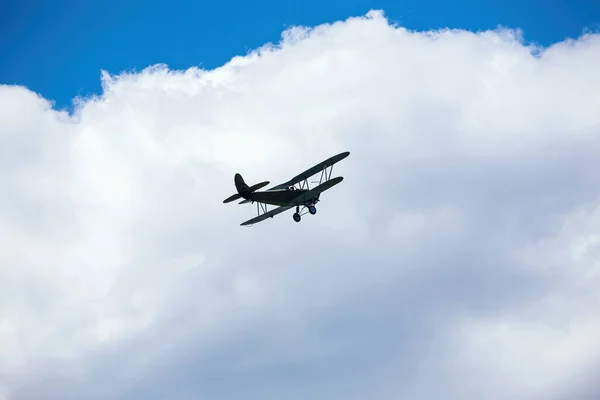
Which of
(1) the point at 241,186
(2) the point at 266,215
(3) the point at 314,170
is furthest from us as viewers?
(2) the point at 266,215

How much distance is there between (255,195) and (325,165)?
287 inches

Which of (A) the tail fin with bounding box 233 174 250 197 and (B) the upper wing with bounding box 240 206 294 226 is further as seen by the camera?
(B) the upper wing with bounding box 240 206 294 226

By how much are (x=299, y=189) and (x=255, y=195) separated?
4.26 m

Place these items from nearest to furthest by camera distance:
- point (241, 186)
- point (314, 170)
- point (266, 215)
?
point (241, 186)
point (314, 170)
point (266, 215)

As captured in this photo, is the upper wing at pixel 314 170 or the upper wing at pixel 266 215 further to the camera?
the upper wing at pixel 266 215

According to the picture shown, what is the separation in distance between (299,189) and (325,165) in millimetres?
3376

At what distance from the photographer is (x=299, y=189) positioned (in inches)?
3558

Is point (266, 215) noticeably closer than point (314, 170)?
No

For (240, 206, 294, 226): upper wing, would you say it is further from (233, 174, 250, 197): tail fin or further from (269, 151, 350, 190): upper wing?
(233, 174, 250, 197): tail fin

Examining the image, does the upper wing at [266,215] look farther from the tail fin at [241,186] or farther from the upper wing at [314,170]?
the tail fin at [241,186]

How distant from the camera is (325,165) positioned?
298 feet

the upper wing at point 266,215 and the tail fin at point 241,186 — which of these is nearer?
the tail fin at point 241,186

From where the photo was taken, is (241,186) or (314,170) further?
(314,170)

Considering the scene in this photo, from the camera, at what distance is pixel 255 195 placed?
89250 millimetres
